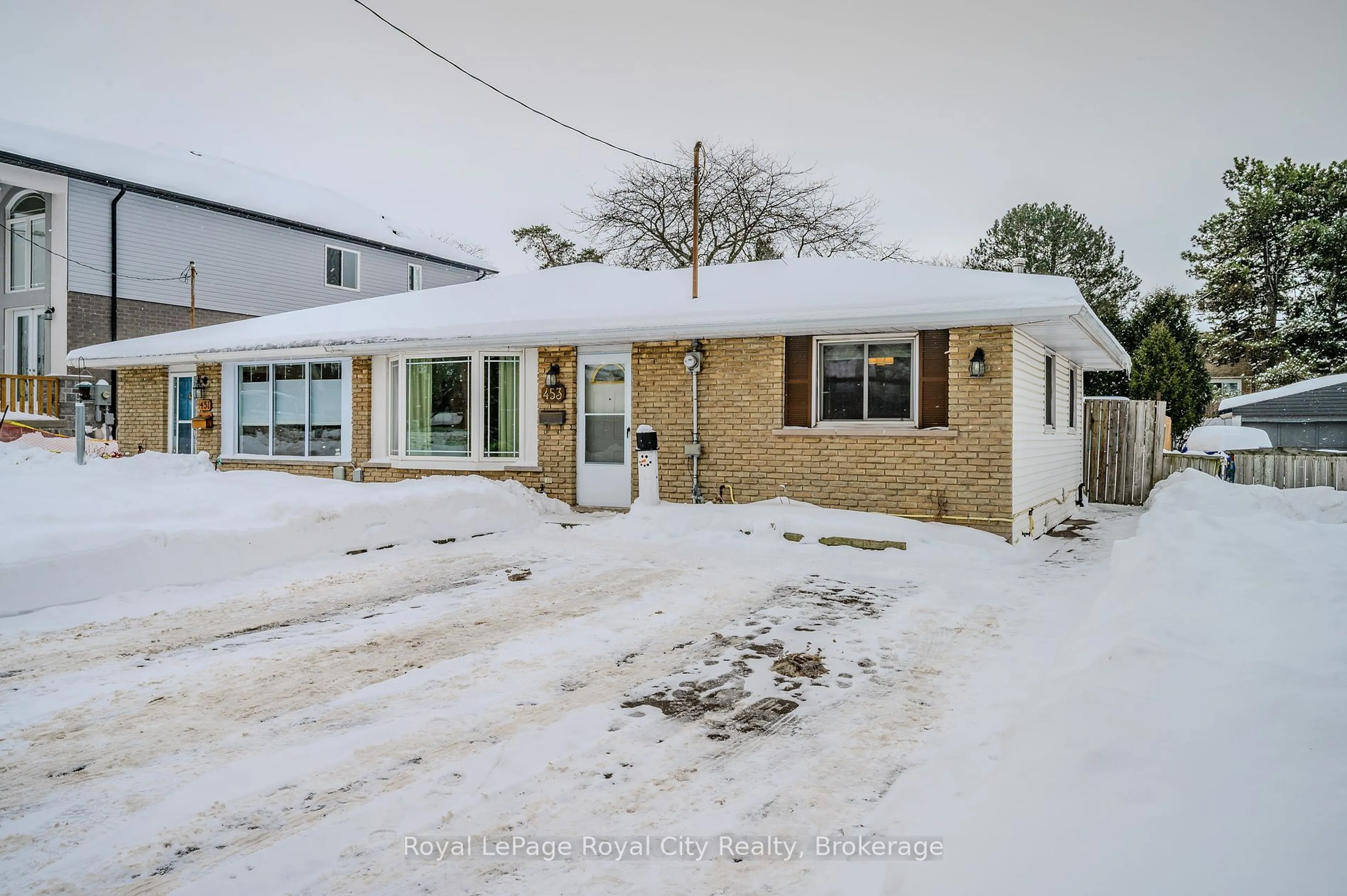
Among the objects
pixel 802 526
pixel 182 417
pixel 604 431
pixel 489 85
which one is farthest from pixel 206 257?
pixel 802 526

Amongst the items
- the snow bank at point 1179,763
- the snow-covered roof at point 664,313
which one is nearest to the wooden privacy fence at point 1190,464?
the snow-covered roof at point 664,313

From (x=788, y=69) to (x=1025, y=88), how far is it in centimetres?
490

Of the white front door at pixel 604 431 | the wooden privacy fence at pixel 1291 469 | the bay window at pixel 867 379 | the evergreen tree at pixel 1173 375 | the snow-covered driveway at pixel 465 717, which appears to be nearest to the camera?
the snow-covered driveway at pixel 465 717

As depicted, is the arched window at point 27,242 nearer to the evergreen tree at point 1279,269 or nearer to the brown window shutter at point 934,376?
the brown window shutter at point 934,376

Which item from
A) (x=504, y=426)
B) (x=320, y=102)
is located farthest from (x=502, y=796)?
(x=320, y=102)

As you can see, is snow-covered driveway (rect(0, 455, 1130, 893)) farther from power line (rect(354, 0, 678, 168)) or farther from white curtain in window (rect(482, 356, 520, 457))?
power line (rect(354, 0, 678, 168))

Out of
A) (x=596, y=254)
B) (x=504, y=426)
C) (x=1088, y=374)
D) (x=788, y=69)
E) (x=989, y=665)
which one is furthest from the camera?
(x=596, y=254)

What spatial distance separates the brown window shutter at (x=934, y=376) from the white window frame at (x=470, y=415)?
6078mm

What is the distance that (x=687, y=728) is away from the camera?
3604 millimetres

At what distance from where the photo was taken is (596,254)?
3200 cm

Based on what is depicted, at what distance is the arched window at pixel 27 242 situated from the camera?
795 inches

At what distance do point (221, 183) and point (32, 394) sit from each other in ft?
27.7

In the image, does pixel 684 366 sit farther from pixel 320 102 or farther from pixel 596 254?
pixel 596 254

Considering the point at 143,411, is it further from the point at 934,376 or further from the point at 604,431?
the point at 934,376
